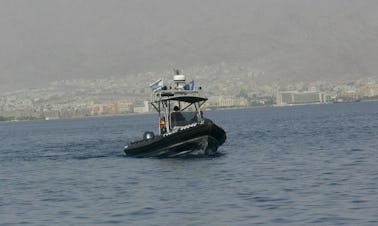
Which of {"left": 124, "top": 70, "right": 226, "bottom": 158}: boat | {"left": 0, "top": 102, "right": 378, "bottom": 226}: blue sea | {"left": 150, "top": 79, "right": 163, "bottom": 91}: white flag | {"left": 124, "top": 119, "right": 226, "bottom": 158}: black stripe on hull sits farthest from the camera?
{"left": 150, "top": 79, "right": 163, "bottom": 91}: white flag

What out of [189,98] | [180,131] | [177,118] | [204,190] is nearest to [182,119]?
[177,118]

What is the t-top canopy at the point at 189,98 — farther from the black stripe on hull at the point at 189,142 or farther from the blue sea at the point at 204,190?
the blue sea at the point at 204,190

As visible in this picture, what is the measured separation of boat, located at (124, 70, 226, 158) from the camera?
63.2 m

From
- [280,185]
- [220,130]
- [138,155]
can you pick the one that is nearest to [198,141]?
[220,130]

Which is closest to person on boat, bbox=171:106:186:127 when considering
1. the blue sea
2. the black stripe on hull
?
the black stripe on hull

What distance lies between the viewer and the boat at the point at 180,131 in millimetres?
63188

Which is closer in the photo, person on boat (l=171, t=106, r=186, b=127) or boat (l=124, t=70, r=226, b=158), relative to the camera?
boat (l=124, t=70, r=226, b=158)

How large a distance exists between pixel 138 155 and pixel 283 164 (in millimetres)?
14867

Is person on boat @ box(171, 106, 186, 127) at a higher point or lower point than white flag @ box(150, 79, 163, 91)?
lower

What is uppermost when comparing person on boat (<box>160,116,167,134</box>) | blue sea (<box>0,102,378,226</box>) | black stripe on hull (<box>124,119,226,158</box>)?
person on boat (<box>160,116,167,134</box>)

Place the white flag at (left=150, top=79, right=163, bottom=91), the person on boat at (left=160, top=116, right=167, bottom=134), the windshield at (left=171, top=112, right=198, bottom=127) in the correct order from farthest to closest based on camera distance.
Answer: the white flag at (left=150, top=79, right=163, bottom=91), the person on boat at (left=160, top=116, right=167, bottom=134), the windshield at (left=171, top=112, right=198, bottom=127)

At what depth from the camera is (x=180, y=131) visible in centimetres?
6309

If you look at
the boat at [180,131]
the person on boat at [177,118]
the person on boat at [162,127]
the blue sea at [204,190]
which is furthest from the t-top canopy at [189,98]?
the blue sea at [204,190]

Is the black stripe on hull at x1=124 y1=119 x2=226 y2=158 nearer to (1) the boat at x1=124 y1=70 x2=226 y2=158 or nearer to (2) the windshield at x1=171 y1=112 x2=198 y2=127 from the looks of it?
(1) the boat at x1=124 y1=70 x2=226 y2=158
